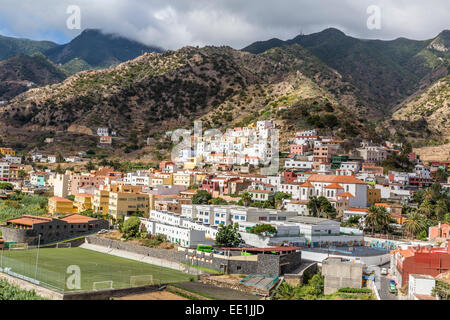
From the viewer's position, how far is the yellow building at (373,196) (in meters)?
47.2

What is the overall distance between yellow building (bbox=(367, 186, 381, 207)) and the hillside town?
13 centimetres

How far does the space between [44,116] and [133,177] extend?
181 feet

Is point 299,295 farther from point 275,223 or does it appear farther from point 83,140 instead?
point 83,140

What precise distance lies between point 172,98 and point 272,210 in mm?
81250

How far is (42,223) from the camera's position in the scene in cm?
3900

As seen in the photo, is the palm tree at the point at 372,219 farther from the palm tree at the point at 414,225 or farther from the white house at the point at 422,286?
the white house at the point at 422,286

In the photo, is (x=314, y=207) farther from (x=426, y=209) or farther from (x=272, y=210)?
(x=426, y=209)

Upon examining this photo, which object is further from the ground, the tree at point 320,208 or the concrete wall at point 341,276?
the tree at point 320,208

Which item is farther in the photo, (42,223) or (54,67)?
(54,67)

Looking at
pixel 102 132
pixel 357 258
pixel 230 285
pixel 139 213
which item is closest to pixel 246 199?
pixel 139 213

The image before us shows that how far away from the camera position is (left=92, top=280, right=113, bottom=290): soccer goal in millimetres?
23942

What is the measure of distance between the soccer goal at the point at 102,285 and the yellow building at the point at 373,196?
2975cm

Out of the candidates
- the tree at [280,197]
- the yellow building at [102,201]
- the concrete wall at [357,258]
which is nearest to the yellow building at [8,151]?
the yellow building at [102,201]
